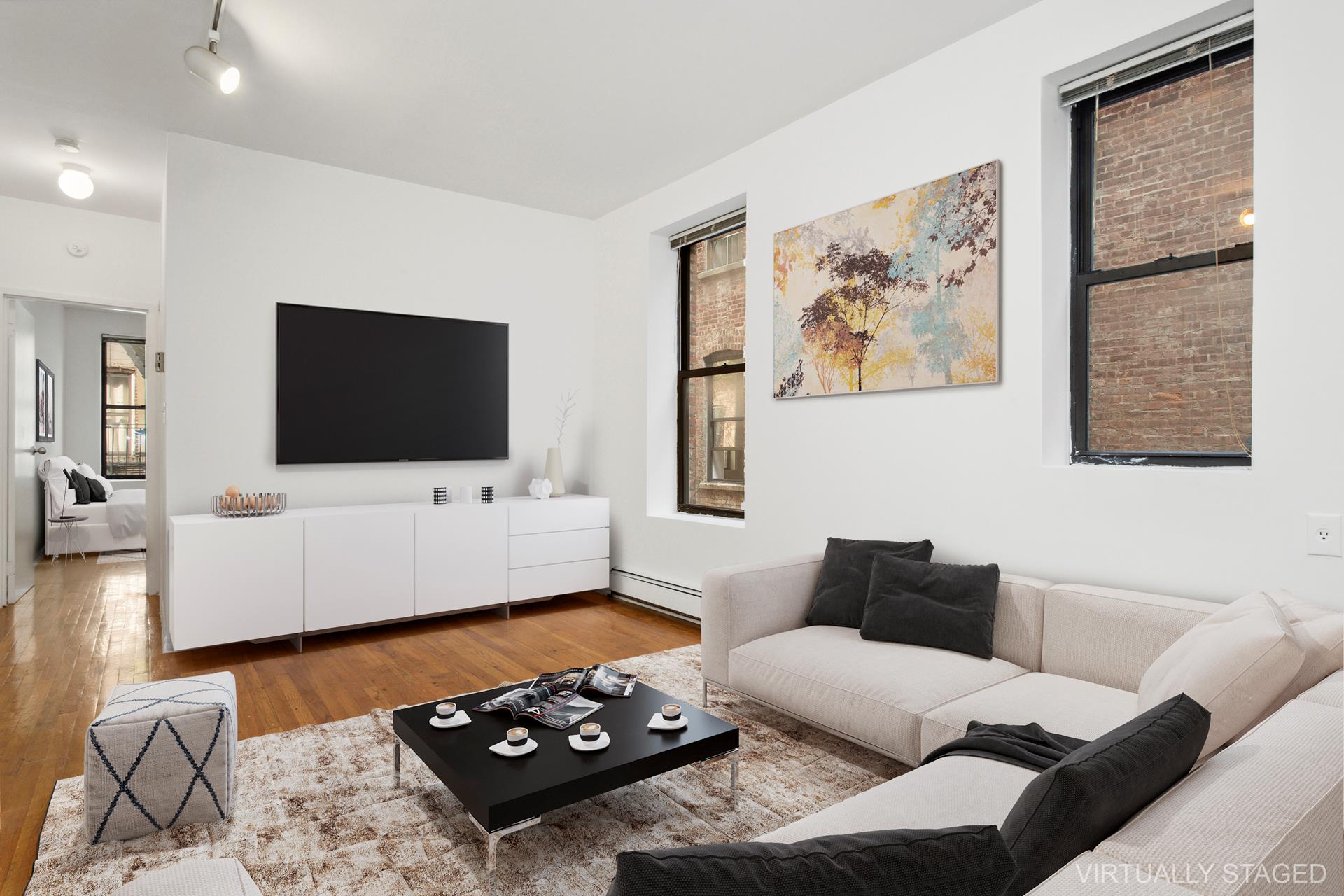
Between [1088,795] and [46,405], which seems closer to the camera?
[1088,795]

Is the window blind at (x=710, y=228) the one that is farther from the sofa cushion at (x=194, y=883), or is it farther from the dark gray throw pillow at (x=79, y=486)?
the dark gray throw pillow at (x=79, y=486)

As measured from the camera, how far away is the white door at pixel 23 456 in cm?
493

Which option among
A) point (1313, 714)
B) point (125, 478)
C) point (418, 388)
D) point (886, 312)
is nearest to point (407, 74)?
point (418, 388)

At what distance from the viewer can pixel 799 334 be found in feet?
12.6

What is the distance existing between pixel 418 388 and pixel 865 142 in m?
3.13

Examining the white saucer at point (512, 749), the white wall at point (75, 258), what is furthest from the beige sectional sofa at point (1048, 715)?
the white wall at point (75, 258)

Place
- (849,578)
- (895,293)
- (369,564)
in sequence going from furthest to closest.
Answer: (369,564) < (895,293) < (849,578)

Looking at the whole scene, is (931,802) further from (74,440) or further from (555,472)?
(74,440)

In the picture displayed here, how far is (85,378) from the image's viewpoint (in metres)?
8.15

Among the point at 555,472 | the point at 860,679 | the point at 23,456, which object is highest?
the point at 23,456

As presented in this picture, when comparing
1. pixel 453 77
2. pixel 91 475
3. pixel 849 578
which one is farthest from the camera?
pixel 91 475

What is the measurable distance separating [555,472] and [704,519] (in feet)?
4.10

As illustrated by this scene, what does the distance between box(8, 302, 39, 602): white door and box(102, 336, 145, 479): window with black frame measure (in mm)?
2212

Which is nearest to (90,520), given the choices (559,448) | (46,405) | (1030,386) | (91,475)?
(91,475)
